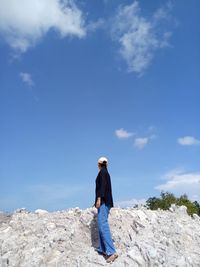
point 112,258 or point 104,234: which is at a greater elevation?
point 104,234

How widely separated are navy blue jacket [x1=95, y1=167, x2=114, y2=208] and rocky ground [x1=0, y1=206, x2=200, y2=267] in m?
1.44

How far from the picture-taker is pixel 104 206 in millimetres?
11633

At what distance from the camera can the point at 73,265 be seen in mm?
11375

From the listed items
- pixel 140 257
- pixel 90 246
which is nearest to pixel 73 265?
pixel 90 246

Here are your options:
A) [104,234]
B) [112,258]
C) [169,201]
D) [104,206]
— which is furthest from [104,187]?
[169,201]

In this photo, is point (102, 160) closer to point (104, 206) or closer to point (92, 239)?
point (104, 206)

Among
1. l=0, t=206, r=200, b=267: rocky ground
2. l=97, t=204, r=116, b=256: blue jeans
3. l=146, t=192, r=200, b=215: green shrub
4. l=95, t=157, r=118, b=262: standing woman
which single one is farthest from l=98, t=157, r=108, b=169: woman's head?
l=146, t=192, r=200, b=215: green shrub

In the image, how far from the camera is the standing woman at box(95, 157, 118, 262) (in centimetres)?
1134

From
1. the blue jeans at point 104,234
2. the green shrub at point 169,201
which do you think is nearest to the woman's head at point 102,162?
the blue jeans at point 104,234

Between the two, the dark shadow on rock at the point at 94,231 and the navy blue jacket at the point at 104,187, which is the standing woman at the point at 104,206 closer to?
the navy blue jacket at the point at 104,187

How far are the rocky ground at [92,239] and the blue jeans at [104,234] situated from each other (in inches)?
11.1

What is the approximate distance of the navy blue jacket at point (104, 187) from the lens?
11633mm

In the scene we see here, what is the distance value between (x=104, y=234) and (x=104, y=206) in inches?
30.4

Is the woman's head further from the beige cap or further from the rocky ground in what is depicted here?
the rocky ground
